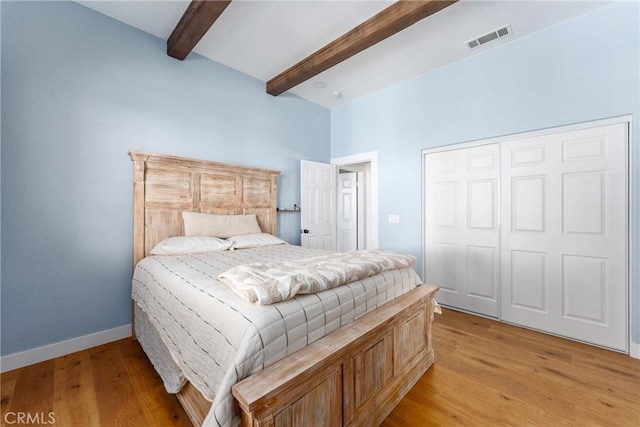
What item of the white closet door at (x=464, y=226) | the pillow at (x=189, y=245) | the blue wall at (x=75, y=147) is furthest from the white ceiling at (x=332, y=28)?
the pillow at (x=189, y=245)

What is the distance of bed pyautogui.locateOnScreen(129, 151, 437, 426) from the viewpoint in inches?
37.7

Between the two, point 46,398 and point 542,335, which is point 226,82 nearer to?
point 46,398

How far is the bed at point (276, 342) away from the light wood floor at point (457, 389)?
140 mm

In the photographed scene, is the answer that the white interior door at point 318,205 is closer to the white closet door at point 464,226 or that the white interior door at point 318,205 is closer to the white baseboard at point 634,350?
the white closet door at point 464,226

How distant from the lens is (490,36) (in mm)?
2586

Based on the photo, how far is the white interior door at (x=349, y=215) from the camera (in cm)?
535

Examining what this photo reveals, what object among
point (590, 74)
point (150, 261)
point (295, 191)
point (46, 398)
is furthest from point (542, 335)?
point (46, 398)

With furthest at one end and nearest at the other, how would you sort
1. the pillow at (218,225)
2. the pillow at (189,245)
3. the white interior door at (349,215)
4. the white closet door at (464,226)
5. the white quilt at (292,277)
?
the white interior door at (349,215)
the white closet door at (464,226)
the pillow at (218,225)
the pillow at (189,245)
the white quilt at (292,277)

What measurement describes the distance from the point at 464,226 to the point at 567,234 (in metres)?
0.88

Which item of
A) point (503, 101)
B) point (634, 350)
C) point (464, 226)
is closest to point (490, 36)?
point (503, 101)

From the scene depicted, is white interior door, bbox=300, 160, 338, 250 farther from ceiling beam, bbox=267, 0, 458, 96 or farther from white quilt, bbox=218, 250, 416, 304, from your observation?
white quilt, bbox=218, 250, 416, 304

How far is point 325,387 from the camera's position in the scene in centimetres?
114

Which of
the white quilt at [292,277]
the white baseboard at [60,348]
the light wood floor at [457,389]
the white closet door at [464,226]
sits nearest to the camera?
the white quilt at [292,277]

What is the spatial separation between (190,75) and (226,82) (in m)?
0.42
